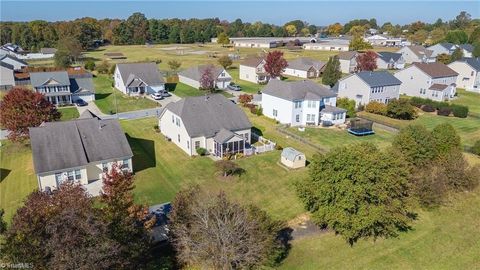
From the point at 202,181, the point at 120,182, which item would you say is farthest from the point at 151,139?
the point at 120,182

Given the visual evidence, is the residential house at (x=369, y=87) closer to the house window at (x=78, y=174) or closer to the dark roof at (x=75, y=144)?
the dark roof at (x=75, y=144)

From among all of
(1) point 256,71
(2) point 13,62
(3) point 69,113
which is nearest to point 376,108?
(1) point 256,71

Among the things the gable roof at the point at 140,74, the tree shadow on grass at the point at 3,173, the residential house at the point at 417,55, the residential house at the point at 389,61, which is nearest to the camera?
the tree shadow on grass at the point at 3,173

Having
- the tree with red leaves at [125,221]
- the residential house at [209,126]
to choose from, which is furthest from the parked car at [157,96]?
the tree with red leaves at [125,221]

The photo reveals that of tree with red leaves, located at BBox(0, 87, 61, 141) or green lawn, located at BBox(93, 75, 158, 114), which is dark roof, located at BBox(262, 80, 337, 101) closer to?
green lawn, located at BBox(93, 75, 158, 114)

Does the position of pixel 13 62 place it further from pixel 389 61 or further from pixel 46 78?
pixel 389 61

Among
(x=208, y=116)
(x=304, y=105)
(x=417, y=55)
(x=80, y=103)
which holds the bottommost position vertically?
(x=80, y=103)
